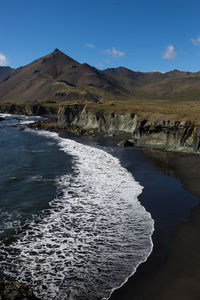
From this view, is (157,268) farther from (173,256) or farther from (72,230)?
(72,230)

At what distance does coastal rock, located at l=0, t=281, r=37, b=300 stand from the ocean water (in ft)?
7.56

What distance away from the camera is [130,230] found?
16.9 m

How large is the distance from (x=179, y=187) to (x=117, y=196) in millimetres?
7186

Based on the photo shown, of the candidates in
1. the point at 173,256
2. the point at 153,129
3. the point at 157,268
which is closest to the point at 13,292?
the point at 157,268

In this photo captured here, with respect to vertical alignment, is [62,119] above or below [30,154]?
above

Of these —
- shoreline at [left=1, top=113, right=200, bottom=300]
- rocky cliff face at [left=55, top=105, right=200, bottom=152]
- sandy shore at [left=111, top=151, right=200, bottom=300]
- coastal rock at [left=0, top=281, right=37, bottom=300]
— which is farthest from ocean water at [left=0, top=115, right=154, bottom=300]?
rocky cliff face at [left=55, top=105, right=200, bottom=152]

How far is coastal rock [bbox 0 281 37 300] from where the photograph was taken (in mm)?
8594

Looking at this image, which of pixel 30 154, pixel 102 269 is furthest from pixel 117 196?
pixel 30 154

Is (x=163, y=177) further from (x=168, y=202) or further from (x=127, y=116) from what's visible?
(x=127, y=116)

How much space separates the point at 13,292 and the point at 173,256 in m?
9.08

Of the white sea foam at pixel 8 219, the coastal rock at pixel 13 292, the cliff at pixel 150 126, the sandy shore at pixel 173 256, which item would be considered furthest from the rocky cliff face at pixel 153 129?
the coastal rock at pixel 13 292

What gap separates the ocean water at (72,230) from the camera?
12.2 m

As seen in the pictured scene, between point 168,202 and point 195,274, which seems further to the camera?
point 168,202

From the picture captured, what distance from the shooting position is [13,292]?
881cm
